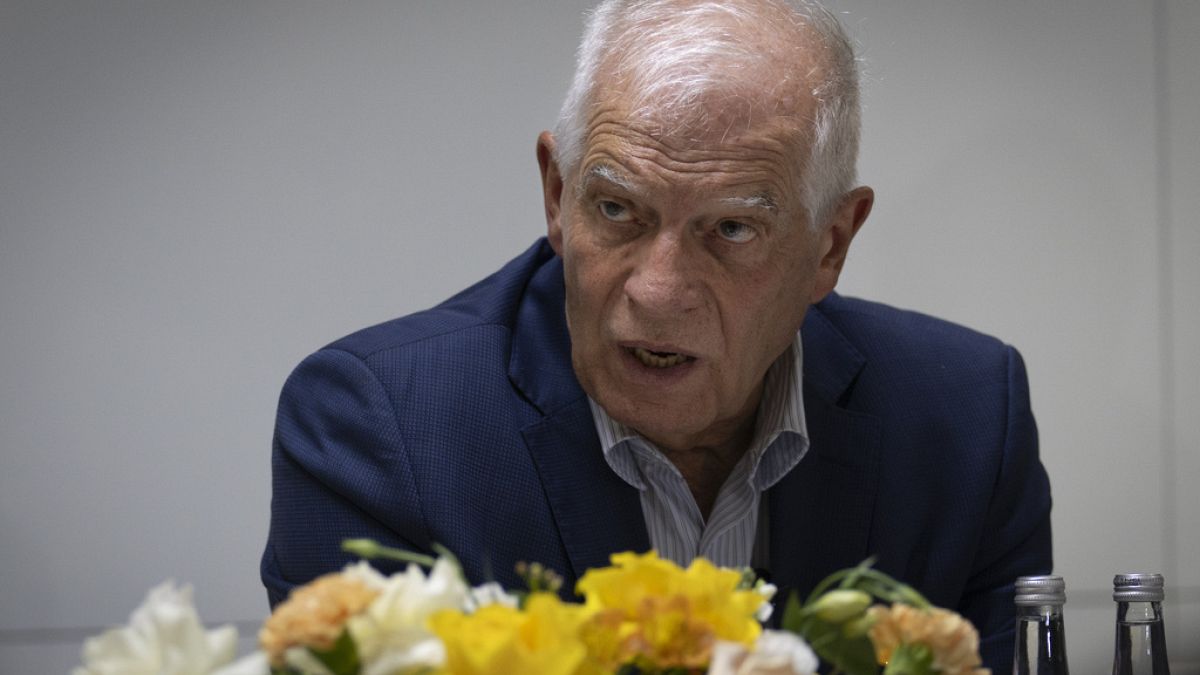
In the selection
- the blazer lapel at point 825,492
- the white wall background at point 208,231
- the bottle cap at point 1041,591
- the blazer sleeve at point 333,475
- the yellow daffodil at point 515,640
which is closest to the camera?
the yellow daffodil at point 515,640

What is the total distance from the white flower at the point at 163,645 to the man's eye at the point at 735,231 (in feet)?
3.31

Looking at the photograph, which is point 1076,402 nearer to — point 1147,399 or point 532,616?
point 1147,399

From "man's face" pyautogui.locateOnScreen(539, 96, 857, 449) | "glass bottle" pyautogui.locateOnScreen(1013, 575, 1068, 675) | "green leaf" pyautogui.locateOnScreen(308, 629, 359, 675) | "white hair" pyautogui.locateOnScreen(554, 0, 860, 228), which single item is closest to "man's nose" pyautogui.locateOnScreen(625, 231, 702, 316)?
"man's face" pyautogui.locateOnScreen(539, 96, 857, 449)

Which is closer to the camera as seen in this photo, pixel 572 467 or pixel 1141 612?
pixel 1141 612

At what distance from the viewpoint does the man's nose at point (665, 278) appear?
1468 millimetres

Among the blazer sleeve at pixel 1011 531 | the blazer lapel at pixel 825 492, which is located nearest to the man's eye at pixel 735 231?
the blazer lapel at pixel 825 492

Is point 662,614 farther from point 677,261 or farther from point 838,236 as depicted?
point 838,236

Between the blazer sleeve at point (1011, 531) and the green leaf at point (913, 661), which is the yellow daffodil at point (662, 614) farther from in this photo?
the blazer sleeve at point (1011, 531)

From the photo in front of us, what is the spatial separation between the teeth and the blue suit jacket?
0.49 ft

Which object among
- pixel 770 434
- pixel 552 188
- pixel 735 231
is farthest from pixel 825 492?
pixel 552 188

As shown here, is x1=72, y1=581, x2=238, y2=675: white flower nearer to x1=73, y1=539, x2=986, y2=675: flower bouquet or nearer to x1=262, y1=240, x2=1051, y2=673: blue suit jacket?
x1=73, y1=539, x2=986, y2=675: flower bouquet

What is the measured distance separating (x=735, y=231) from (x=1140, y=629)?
2.07ft

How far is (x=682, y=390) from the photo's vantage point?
1556mm

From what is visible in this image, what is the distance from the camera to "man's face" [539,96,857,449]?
4.85 feet
